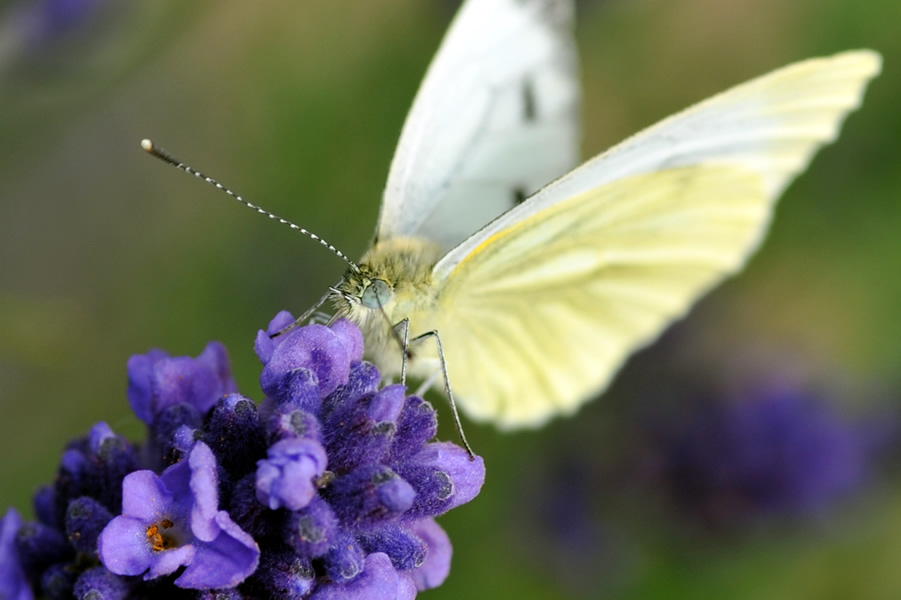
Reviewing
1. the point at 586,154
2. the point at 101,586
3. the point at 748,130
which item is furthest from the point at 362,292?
the point at 586,154

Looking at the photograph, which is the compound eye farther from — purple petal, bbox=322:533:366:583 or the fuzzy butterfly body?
purple petal, bbox=322:533:366:583

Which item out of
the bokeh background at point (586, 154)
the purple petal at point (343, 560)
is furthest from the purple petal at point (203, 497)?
the bokeh background at point (586, 154)

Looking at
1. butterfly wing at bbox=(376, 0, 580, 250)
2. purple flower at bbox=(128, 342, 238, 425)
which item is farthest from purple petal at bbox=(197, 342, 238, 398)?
butterfly wing at bbox=(376, 0, 580, 250)

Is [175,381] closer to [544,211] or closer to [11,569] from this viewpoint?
[11,569]

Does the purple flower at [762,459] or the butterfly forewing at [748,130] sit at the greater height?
the butterfly forewing at [748,130]

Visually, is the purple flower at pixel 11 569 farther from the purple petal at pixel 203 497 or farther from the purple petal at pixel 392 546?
the purple petal at pixel 392 546

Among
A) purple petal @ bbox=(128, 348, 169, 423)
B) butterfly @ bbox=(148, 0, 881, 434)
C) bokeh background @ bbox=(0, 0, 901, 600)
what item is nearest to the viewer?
purple petal @ bbox=(128, 348, 169, 423)

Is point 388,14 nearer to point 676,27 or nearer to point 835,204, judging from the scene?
point 676,27
